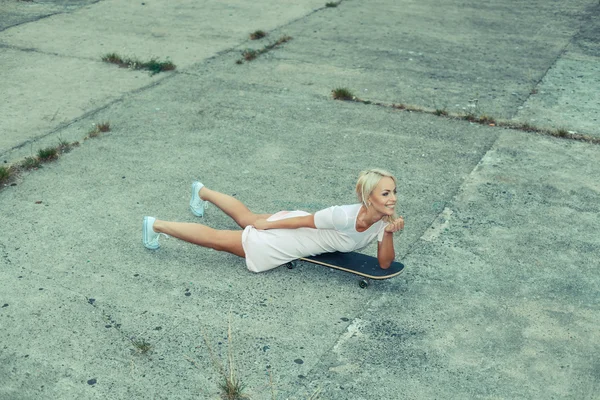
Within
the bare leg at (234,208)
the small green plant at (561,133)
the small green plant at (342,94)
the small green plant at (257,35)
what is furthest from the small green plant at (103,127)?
the small green plant at (561,133)

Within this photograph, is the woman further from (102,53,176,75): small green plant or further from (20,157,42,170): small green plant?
(102,53,176,75): small green plant

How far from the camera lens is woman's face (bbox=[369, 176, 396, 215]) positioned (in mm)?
5191

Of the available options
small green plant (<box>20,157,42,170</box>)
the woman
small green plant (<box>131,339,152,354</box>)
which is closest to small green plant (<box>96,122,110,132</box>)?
small green plant (<box>20,157,42,170</box>)

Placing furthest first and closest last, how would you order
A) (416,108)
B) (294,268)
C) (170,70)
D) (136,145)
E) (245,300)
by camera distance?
(170,70) → (416,108) → (136,145) → (294,268) → (245,300)

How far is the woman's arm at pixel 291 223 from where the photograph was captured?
543 cm

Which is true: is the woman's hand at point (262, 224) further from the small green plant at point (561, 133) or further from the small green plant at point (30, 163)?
the small green plant at point (561, 133)

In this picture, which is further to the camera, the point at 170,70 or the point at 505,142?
the point at 170,70

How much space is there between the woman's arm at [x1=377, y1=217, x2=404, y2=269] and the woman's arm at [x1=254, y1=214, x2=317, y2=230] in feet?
1.61

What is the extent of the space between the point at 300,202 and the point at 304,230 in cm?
107

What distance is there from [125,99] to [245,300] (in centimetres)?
413

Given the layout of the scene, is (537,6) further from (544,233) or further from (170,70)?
(544,233)

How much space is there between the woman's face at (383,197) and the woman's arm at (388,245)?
0.30 ft

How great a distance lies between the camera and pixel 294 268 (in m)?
5.72

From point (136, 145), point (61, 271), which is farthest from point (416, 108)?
point (61, 271)
